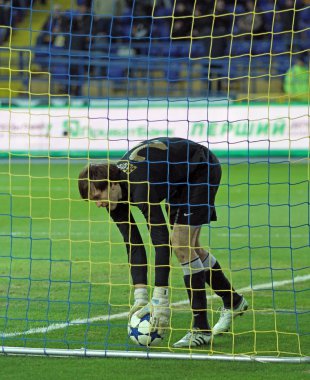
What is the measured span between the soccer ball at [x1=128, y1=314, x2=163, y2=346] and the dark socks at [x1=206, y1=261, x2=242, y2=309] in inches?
33.0

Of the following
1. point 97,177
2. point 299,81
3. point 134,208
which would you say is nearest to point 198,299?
point 97,177

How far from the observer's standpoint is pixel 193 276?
7367 mm

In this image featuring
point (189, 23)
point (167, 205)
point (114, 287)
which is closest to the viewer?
point (167, 205)

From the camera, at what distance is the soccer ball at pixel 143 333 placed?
7055mm

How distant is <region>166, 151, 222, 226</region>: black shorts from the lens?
24.2ft

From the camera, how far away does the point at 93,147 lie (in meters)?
21.9

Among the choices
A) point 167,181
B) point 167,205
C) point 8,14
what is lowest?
point 8,14

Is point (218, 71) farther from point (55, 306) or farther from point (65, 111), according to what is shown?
point (55, 306)

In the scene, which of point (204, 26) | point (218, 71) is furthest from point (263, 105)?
point (204, 26)

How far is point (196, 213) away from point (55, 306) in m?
1.92

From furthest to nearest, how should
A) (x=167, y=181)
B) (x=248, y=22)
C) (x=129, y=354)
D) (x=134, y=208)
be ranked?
(x=248, y=22), (x=134, y=208), (x=167, y=181), (x=129, y=354)

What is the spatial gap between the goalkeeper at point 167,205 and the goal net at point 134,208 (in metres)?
0.19

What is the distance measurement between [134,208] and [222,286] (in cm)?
748

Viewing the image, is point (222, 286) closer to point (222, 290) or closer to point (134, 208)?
point (222, 290)
